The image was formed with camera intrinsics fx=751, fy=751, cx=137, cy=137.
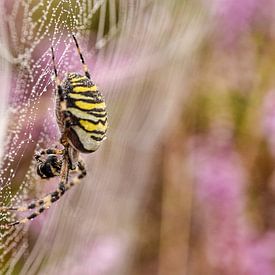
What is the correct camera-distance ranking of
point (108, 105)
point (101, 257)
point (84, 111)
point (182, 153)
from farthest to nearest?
point (182, 153) → point (101, 257) → point (108, 105) → point (84, 111)

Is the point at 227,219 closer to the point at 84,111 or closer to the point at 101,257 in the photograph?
the point at 101,257

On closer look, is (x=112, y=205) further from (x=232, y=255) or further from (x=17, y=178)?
(x=17, y=178)

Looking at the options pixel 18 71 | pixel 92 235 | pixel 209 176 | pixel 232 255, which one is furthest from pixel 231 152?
pixel 18 71

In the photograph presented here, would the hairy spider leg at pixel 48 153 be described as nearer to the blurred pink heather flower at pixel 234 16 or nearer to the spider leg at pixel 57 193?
the spider leg at pixel 57 193

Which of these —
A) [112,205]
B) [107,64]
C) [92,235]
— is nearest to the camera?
[107,64]

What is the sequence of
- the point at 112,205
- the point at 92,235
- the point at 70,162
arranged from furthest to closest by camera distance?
the point at 112,205 → the point at 92,235 → the point at 70,162

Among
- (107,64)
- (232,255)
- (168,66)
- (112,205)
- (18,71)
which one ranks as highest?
(18,71)

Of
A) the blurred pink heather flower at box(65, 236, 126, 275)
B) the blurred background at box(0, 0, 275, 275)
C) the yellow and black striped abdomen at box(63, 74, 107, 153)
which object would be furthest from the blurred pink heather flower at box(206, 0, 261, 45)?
the yellow and black striped abdomen at box(63, 74, 107, 153)

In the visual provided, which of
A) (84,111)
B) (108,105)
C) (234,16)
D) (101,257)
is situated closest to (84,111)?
(84,111)
